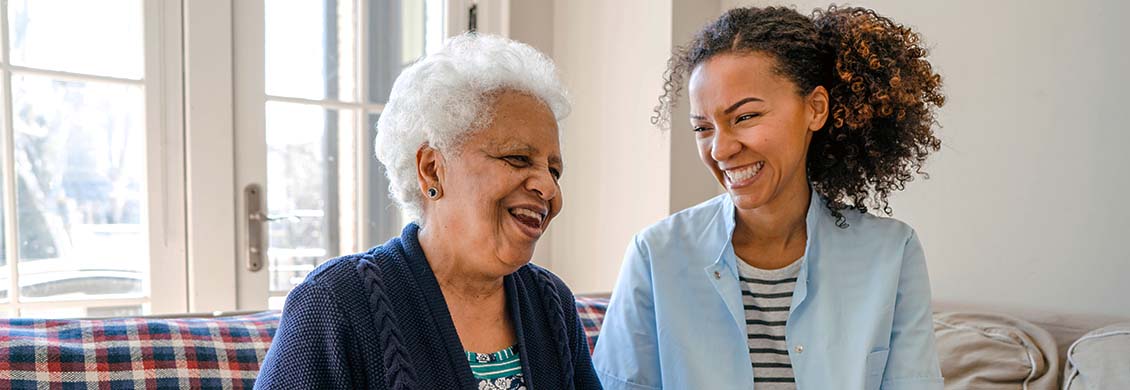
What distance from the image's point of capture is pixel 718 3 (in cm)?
297

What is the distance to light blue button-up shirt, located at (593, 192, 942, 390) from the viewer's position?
1.39 meters

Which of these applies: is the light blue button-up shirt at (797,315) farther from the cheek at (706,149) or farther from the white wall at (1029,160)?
the white wall at (1029,160)

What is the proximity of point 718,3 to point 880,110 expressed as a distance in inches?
63.0

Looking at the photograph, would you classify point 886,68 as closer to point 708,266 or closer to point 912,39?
point 912,39

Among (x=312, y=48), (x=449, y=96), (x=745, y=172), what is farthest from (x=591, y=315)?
(x=312, y=48)

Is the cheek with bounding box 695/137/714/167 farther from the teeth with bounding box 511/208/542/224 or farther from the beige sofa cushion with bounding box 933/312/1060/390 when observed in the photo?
the beige sofa cushion with bounding box 933/312/1060/390

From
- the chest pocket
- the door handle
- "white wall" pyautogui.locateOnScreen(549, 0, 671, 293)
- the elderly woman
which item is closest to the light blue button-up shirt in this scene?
the chest pocket

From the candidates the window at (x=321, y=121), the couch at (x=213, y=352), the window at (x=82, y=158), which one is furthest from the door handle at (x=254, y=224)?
the couch at (x=213, y=352)

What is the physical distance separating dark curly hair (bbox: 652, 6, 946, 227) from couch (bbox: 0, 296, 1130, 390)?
0.46 m

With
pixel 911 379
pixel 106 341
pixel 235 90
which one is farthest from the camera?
pixel 235 90

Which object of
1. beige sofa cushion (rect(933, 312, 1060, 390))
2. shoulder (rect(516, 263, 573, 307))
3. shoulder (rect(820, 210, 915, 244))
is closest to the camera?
shoulder (rect(516, 263, 573, 307))

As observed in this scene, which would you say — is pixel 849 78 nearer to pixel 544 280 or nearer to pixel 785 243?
pixel 785 243

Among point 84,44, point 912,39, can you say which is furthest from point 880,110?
point 84,44

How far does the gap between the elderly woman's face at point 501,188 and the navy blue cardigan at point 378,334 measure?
0.30 ft
